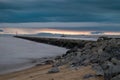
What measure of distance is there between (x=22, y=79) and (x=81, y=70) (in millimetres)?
4070

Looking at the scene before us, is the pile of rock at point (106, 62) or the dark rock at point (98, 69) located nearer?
the pile of rock at point (106, 62)

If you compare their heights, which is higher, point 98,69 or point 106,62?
point 106,62

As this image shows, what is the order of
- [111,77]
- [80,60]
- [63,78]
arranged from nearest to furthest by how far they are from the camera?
[111,77] → [63,78] → [80,60]

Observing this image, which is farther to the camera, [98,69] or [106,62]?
[98,69]

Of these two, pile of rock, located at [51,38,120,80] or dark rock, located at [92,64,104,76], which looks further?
dark rock, located at [92,64,104,76]

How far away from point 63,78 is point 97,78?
2.17 metres

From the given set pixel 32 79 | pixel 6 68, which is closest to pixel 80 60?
pixel 32 79

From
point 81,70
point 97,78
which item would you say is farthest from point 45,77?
point 97,78

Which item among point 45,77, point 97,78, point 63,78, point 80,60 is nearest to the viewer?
point 97,78

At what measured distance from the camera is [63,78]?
17531 millimetres

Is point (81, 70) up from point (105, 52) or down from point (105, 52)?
down

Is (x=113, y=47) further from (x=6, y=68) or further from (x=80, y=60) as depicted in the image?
(x=6, y=68)

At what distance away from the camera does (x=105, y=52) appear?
61.0 ft

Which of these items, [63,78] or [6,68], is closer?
[63,78]
